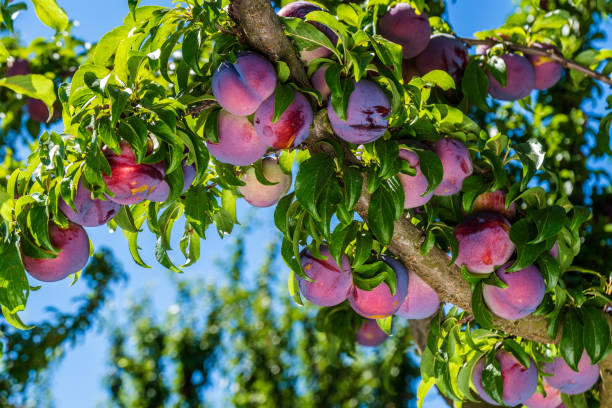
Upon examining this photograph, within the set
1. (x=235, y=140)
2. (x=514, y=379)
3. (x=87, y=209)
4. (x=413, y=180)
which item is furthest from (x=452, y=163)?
(x=87, y=209)

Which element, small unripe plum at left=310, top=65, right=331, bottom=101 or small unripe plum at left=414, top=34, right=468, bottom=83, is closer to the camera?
small unripe plum at left=310, top=65, right=331, bottom=101

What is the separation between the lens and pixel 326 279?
3.34 feet

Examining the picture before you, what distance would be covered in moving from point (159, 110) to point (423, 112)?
0.43m

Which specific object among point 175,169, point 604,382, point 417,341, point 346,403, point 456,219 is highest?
point 175,169

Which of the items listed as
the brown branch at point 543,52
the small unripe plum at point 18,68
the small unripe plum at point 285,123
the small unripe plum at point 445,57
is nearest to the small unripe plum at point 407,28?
the small unripe plum at point 445,57

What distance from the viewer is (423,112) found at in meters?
1.00

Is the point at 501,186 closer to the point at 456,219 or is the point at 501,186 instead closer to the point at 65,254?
the point at 456,219

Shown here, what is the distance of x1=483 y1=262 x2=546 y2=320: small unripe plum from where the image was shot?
1027mm

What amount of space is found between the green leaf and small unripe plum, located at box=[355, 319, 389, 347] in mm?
1039

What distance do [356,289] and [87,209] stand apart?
0.47m

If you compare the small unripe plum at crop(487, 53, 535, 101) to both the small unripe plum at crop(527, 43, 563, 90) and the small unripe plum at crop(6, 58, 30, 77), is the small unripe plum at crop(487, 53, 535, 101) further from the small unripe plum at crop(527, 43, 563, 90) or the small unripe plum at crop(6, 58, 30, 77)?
the small unripe plum at crop(6, 58, 30, 77)

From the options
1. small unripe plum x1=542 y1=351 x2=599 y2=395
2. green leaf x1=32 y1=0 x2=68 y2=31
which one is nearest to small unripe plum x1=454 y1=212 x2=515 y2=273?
small unripe plum x1=542 y1=351 x2=599 y2=395

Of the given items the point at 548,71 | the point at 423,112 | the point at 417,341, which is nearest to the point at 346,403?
the point at 417,341

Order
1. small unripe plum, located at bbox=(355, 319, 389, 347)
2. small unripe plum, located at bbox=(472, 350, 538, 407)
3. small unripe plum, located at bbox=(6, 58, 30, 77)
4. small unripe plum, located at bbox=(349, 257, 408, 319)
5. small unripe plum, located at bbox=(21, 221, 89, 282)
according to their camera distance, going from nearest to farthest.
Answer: small unripe plum, located at bbox=(21, 221, 89, 282)
small unripe plum, located at bbox=(349, 257, 408, 319)
small unripe plum, located at bbox=(472, 350, 538, 407)
small unripe plum, located at bbox=(355, 319, 389, 347)
small unripe plum, located at bbox=(6, 58, 30, 77)
